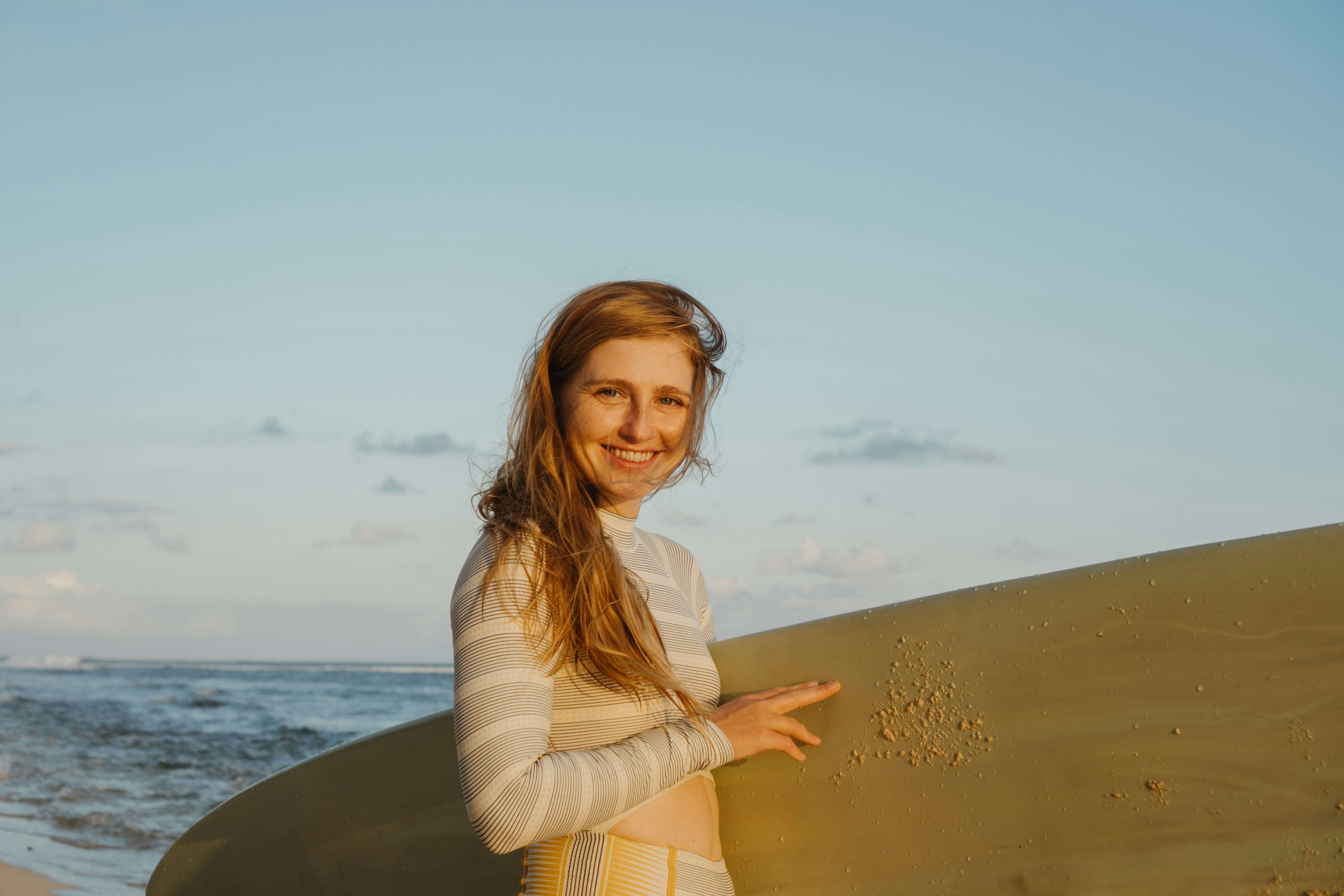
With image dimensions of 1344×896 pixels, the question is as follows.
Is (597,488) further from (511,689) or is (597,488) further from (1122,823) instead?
(1122,823)

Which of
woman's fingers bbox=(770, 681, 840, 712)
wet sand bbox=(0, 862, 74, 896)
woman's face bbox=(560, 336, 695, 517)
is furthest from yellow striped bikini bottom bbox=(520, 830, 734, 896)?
wet sand bbox=(0, 862, 74, 896)

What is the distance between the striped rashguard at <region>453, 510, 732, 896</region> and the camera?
1.02 metres

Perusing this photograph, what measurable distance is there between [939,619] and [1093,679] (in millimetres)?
250

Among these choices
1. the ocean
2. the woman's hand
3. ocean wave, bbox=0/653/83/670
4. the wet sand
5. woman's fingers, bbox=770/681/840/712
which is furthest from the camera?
ocean wave, bbox=0/653/83/670

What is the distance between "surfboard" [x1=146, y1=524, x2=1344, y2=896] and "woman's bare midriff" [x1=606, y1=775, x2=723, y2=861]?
21cm

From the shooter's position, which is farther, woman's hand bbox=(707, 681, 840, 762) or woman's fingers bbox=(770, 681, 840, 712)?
woman's fingers bbox=(770, 681, 840, 712)

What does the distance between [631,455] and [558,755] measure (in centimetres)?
44

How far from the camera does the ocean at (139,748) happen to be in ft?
13.7

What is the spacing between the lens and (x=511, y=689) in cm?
105

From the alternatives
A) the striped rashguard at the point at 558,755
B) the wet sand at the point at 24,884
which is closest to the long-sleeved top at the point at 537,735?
the striped rashguard at the point at 558,755

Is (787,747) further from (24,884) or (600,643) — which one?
(24,884)

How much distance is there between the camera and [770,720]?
1.37 m

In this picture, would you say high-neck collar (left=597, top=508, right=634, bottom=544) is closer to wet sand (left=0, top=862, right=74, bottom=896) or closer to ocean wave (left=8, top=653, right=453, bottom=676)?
wet sand (left=0, top=862, right=74, bottom=896)

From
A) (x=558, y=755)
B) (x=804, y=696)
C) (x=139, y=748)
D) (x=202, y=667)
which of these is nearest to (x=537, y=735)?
(x=558, y=755)
